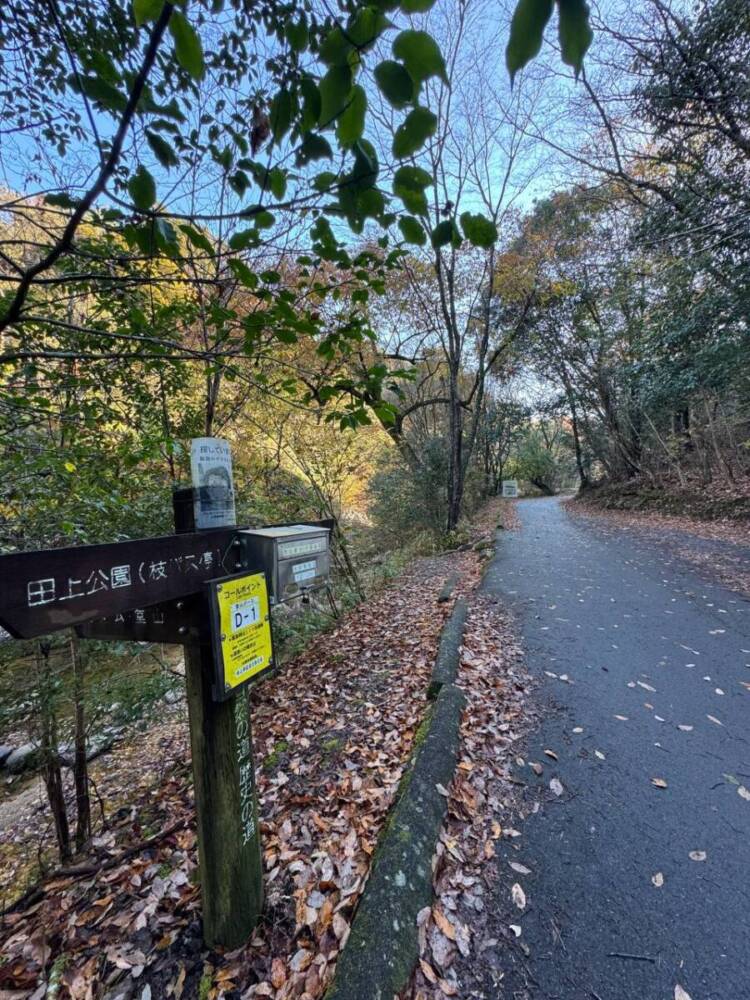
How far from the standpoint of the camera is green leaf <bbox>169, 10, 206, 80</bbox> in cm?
81

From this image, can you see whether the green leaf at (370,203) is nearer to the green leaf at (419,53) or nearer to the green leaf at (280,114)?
the green leaf at (280,114)

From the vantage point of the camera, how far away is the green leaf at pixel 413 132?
3.07 feet

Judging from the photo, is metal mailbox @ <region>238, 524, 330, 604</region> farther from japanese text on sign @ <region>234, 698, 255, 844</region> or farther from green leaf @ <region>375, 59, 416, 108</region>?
green leaf @ <region>375, 59, 416, 108</region>

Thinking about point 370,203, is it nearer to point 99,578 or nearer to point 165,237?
point 165,237

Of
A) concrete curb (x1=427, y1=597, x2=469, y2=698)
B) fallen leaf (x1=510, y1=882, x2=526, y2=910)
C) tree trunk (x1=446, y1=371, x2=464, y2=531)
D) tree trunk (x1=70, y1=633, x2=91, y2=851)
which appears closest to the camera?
fallen leaf (x1=510, y1=882, x2=526, y2=910)

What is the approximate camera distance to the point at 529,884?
2.09 metres

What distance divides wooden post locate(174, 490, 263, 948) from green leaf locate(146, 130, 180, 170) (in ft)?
3.55

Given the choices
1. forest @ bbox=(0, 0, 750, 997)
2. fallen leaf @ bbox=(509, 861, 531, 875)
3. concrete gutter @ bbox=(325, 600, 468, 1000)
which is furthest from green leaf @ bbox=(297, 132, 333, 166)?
fallen leaf @ bbox=(509, 861, 531, 875)

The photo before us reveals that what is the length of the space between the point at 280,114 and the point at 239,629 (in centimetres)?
165

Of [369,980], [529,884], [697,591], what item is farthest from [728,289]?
[369,980]

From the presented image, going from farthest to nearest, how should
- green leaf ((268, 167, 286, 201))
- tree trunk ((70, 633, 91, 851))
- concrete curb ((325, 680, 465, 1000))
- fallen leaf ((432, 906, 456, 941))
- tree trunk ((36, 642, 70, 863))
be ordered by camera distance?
tree trunk ((70, 633, 91, 851)) → tree trunk ((36, 642, 70, 863)) → fallen leaf ((432, 906, 456, 941)) → concrete curb ((325, 680, 465, 1000)) → green leaf ((268, 167, 286, 201))

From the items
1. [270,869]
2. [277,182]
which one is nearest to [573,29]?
[277,182]

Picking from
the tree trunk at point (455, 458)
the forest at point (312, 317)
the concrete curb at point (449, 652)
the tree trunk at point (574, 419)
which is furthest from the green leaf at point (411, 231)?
the tree trunk at point (574, 419)

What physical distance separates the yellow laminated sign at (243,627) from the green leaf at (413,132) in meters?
1.38
